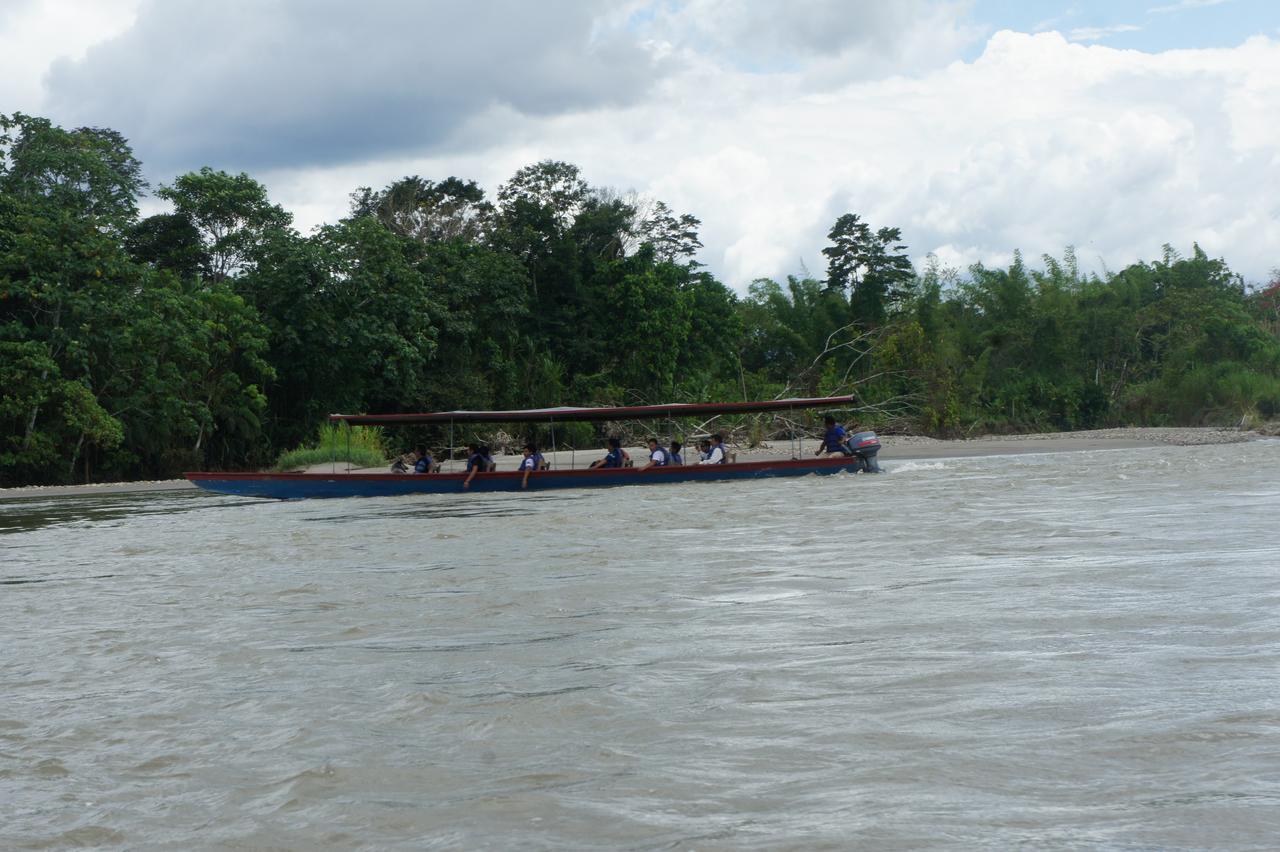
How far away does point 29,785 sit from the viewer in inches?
178

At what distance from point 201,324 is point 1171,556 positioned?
77.3 feet

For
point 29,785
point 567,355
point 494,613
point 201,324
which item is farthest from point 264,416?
point 29,785

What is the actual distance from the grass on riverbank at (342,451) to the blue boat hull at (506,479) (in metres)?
5.61

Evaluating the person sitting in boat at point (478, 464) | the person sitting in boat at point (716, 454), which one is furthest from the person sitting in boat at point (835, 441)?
the person sitting in boat at point (478, 464)

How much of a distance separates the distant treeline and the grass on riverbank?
2156 millimetres

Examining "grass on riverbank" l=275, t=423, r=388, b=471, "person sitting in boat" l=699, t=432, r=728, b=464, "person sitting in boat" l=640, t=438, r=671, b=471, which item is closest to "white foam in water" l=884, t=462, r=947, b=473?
"person sitting in boat" l=699, t=432, r=728, b=464

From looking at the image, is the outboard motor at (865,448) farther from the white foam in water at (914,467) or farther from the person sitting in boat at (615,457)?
the person sitting in boat at (615,457)

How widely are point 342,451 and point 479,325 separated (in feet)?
29.4

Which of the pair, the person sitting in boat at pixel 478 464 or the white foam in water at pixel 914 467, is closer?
the person sitting in boat at pixel 478 464

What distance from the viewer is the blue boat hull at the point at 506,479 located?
836 inches

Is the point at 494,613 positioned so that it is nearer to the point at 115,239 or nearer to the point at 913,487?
the point at 913,487

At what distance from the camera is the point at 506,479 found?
21.3m

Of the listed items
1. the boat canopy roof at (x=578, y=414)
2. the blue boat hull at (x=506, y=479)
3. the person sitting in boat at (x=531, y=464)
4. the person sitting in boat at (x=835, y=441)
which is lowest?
the blue boat hull at (x=506, y=479)

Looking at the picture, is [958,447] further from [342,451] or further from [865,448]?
[342,451]
